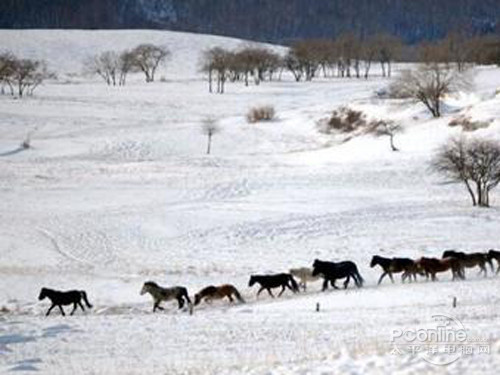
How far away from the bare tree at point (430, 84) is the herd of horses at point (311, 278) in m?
41.3

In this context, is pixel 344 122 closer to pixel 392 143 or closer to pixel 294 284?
pixel 392 143

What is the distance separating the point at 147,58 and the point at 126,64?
4769 mm

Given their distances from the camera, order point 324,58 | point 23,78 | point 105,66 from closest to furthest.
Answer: point 23,78
point 105,66
point 324,58

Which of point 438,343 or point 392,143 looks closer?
point 438,343

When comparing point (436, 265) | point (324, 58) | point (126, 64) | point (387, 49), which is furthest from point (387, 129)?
point (126, 64)

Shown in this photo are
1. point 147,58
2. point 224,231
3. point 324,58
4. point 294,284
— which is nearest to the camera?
point 294,284

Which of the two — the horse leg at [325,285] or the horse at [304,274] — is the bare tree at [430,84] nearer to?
the horse at [304,274]

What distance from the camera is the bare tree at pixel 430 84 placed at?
6588 centimetres

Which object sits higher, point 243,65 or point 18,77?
point 243,65

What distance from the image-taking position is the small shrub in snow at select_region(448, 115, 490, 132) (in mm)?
53281

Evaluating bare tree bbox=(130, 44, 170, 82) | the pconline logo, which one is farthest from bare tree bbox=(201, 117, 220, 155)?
bare tree bbox=(130, 44, 170, 82)

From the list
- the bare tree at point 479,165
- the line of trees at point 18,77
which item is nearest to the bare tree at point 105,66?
the line of trees at point 18,77

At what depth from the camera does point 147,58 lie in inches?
4946

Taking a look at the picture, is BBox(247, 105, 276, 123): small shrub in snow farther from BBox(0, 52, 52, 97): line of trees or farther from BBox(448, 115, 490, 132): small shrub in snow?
BBox(0, 52, 52, 97): line of trees
